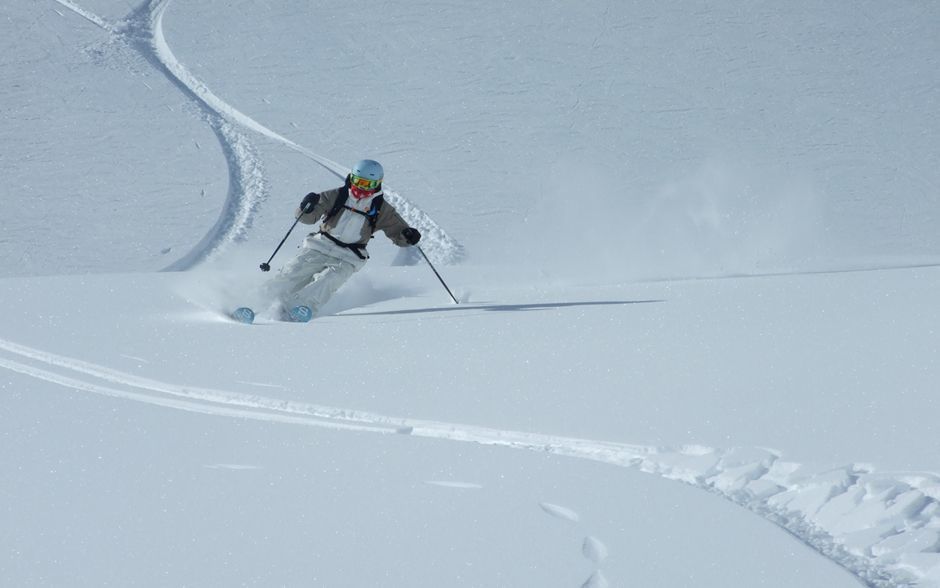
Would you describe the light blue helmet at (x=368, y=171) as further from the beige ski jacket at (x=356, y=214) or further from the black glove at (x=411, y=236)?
the black glove at (x=411, y=236)

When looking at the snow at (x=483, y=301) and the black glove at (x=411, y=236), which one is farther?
the black glove at (x=411, y=236)

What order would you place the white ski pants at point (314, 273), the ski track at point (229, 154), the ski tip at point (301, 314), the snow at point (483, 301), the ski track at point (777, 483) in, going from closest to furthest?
the ski track at point (777, 483) → the snow at point (483, 301) → the ski tip at point (301, 314) → the white ski pants at point (314, 273) → the ski track at point (229, 154)

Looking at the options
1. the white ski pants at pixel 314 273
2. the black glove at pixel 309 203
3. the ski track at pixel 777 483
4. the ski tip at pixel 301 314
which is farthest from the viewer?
the black glove at pixel 309 203

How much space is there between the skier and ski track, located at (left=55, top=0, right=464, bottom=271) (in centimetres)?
267

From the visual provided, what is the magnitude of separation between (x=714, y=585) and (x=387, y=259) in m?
6.92

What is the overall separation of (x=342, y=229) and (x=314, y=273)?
320mm

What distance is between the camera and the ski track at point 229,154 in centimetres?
973

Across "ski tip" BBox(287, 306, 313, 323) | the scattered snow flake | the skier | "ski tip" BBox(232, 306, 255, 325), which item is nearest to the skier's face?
the skier

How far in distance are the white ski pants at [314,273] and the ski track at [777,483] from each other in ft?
7.52

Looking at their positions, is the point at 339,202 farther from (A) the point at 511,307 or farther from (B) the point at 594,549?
(B) the point at 594,549

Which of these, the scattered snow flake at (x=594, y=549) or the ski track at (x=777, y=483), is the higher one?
the ski track at (x=777, y=483)

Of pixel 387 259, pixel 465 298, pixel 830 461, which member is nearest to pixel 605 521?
pixel 830 461

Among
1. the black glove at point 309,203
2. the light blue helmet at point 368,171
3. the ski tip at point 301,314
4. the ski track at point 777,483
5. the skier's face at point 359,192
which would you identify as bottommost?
the ski track at point 777,483

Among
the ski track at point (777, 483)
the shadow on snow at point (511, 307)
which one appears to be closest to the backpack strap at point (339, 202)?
the shadow on snow at point (511, 307)
